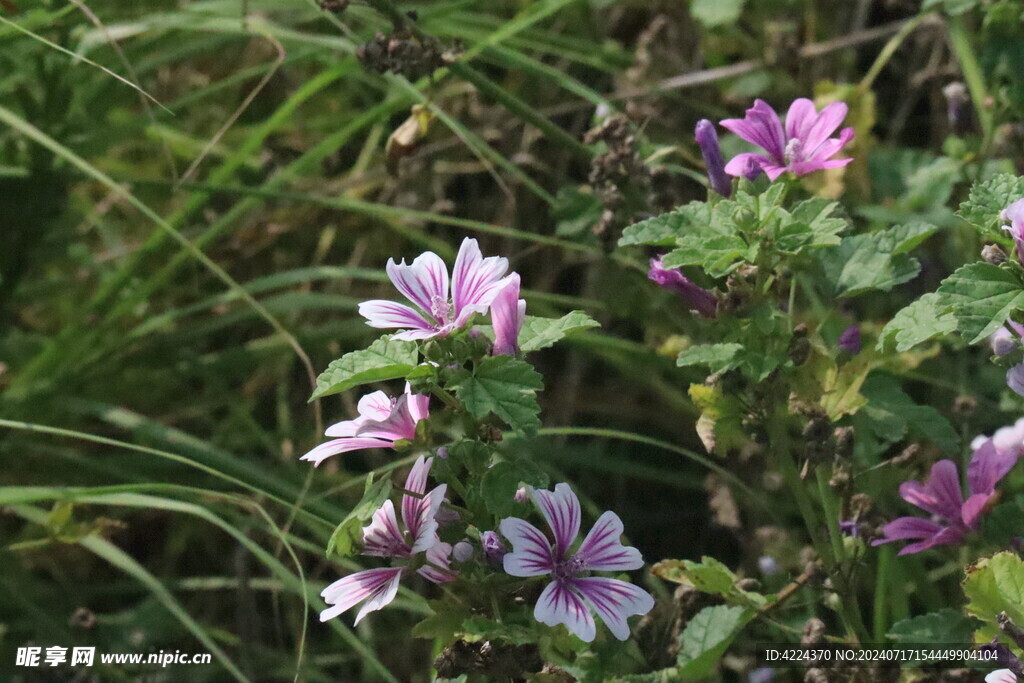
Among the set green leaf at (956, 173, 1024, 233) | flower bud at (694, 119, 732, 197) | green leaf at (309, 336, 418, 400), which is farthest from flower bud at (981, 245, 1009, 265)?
green leaf at (309, 336, 418, 400)

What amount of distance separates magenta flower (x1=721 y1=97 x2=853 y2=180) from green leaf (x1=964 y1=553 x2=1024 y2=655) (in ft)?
1.69

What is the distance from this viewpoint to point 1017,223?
106 cm

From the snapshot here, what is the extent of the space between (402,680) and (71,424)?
2.75 feet

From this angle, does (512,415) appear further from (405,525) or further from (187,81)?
(187,81)

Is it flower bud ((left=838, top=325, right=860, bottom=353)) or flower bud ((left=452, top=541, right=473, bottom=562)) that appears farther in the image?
flower bud ((left=838, top=325, right=860, bottom=353))

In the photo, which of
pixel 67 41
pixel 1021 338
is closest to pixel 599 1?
pixel 67 41

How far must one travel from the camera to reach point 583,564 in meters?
1.08

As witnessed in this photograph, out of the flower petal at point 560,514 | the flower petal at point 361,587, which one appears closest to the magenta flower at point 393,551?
the flower petal at point 361,587

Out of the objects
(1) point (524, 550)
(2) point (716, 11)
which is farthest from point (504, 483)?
(2) point (716, 11)

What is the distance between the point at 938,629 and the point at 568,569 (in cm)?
52

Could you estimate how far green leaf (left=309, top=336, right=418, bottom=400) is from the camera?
1.01 metres

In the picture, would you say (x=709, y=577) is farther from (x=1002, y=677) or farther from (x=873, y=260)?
(x=873, y=260)

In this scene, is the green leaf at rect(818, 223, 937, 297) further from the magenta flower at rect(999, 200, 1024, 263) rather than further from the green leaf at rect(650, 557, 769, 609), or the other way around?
the green leaf at rect(650, 557, 769, 609)

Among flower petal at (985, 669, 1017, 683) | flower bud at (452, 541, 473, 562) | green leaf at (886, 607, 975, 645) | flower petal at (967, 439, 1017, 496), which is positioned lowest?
flower petal at (985, 669, 1017, 683)
